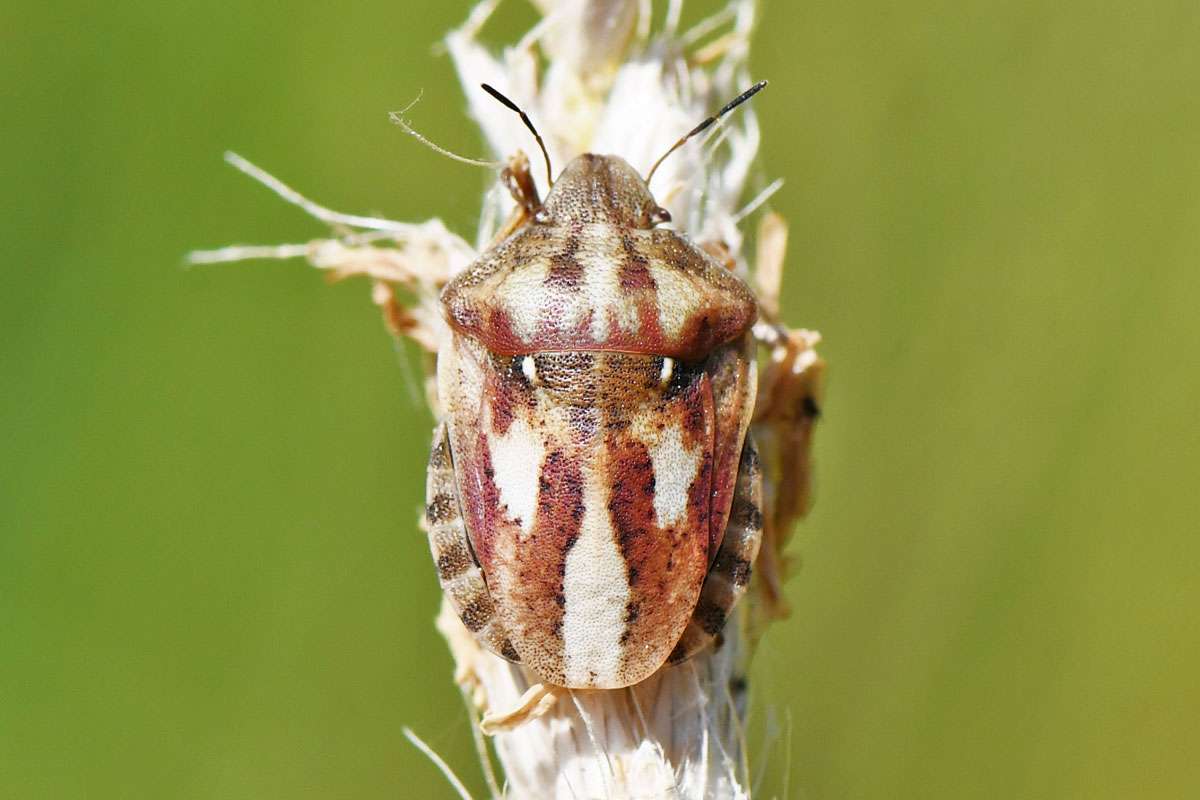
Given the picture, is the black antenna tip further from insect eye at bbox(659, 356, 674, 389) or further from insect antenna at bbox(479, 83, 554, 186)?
insect eye at bbox(659, 356, 674, 389)

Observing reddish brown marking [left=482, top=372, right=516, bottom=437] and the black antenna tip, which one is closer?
the black antenna tip

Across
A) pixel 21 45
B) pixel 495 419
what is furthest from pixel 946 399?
pixel 21 45

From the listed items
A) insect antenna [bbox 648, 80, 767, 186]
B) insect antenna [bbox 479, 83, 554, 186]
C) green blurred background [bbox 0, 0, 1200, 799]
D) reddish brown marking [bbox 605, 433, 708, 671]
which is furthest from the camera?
green blurred background [bbox 0, 0, 1200, 799]

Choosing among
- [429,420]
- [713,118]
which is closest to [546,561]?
[713,118]

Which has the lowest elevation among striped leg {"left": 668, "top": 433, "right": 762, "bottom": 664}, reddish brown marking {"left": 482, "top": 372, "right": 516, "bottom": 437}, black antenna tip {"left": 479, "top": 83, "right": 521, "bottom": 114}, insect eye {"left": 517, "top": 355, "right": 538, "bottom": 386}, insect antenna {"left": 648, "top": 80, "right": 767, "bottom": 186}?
striped leg {"left": 668, "top": 433, "right": 762, "bottom": 664}

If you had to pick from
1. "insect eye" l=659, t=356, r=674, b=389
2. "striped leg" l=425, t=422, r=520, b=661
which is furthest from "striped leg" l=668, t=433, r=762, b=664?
"striped leg" l=425, t=422, r=520, b=661

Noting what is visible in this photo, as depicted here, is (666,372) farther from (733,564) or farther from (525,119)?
(525,119)

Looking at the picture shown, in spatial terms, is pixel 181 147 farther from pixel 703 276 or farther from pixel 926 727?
pixel 926 727

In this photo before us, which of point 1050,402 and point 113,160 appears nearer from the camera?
point 113,160
